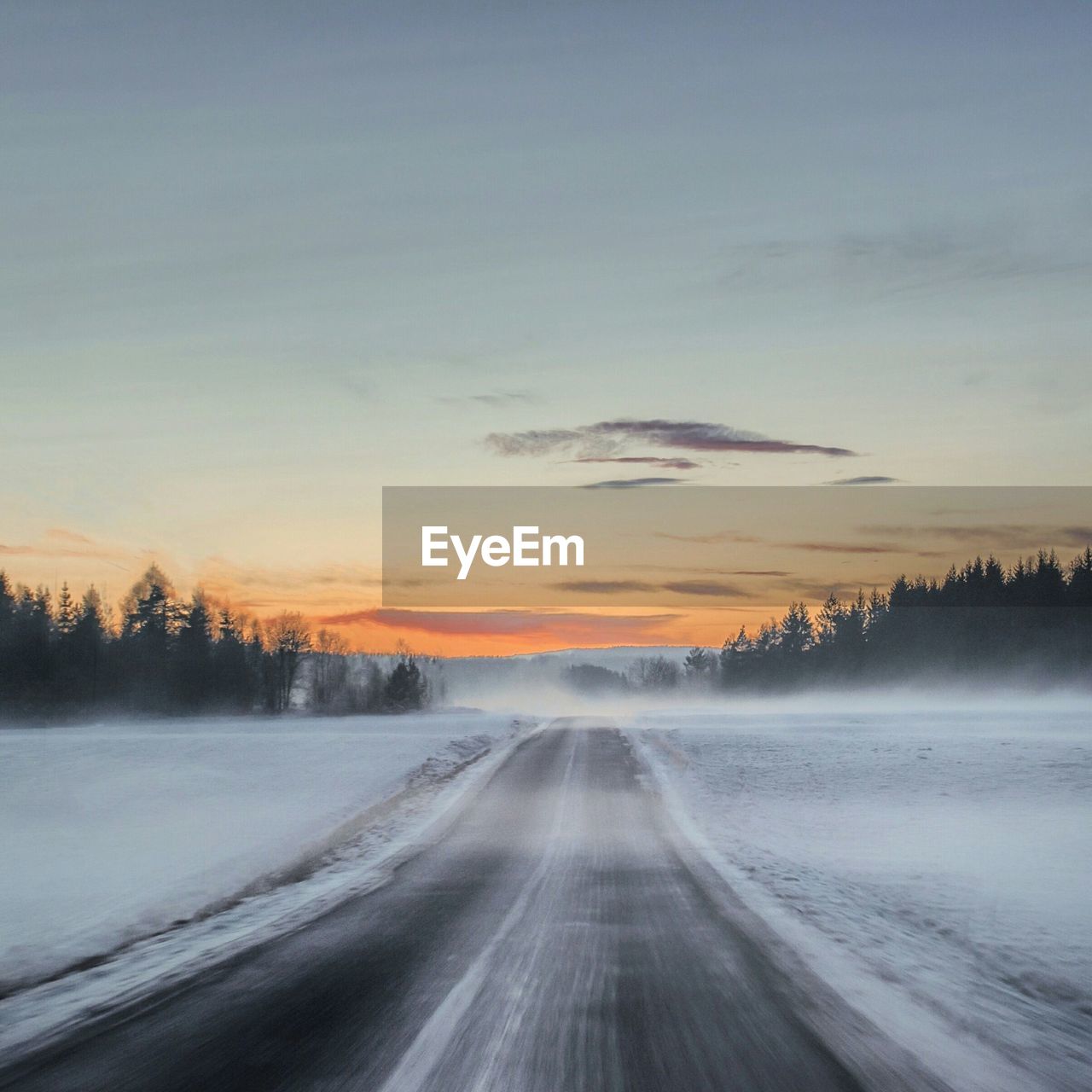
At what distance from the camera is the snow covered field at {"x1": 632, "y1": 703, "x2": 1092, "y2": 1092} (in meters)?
6.04

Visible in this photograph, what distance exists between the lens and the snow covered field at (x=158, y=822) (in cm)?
912

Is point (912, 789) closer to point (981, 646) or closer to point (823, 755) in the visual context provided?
point (823, 755)

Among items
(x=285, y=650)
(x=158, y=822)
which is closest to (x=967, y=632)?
(x=285, y=650)

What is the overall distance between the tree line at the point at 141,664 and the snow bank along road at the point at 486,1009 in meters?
79.5

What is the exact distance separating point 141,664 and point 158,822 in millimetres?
79743

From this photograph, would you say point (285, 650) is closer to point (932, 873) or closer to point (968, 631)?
point (968, 631)

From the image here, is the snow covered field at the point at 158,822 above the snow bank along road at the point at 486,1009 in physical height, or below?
below

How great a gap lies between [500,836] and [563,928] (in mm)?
5906

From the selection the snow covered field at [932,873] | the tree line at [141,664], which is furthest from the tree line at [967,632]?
the snow covered field at [932,873]

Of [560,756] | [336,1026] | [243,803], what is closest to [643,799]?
[243,803]

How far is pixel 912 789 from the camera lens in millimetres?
20750

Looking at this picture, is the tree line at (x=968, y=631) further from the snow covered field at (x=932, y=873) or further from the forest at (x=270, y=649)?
the snow covered field at (x=932, y=873)

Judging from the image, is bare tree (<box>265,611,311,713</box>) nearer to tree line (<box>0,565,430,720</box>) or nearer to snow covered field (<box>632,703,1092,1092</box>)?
tree line (<box>0,565,430,720</box>)

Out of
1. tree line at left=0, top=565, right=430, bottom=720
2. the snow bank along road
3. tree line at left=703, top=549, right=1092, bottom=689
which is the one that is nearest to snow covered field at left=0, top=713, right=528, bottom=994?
the snow bank along road
